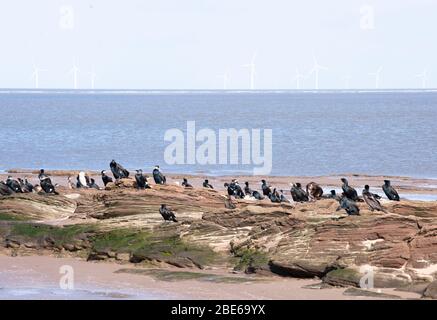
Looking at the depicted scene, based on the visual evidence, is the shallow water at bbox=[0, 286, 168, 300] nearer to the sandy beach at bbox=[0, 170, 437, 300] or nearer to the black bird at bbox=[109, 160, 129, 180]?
the sandy beach at bbox=[0, 170, 437, 300]

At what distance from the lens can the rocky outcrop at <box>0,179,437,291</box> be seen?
76.5 ft

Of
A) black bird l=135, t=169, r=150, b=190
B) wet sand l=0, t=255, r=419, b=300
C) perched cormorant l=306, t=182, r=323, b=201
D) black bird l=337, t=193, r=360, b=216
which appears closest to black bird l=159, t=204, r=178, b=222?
wet sand l=0, t=255, r=419, b=300

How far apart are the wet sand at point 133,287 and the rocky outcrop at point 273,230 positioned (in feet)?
2.09

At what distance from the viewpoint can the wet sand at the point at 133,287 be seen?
22.5 meters

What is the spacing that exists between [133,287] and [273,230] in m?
4.07

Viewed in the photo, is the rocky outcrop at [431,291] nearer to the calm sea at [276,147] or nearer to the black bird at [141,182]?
the black bird at [141,182]

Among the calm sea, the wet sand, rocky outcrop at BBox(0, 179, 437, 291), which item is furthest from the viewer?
the calm sea

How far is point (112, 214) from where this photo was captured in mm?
29969

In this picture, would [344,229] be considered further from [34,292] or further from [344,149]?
[344,149]

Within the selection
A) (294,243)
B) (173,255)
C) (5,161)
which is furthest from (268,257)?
(5,161)

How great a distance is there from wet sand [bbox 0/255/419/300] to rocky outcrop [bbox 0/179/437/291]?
25.0 inches

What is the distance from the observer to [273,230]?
86.5ft

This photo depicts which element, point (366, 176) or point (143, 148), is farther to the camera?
point (143, 148)
